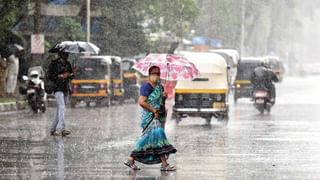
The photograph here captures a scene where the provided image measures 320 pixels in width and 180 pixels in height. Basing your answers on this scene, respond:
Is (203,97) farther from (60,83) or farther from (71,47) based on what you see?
(60,83)

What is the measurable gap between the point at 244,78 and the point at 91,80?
383 inches

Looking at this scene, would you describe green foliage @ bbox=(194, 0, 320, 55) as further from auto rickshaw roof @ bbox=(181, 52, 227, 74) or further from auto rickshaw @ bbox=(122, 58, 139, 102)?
auto rickshaw roof @ bbox=(181, 52, 227, 74)

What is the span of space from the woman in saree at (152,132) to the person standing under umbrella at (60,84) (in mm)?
6308

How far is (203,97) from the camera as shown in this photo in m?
25.5

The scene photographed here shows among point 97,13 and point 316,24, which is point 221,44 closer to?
point 97,13

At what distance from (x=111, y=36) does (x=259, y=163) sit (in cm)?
3315

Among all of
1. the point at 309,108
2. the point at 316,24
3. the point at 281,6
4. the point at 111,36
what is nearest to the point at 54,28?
the point at 111,36

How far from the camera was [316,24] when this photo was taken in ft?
513

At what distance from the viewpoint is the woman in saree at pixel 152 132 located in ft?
45.1

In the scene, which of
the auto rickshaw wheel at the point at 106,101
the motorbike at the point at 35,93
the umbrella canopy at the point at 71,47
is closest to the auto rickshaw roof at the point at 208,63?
the umbrella canopy at the point at 71,47

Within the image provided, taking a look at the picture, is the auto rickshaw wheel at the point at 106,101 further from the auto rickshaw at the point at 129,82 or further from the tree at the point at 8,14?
the tree at the point at 8,14

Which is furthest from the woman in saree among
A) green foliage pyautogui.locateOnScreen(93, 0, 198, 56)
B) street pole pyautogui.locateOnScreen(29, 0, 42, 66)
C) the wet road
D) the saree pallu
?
green foliage pyautogui.locateOnScreen(93, 0, 198, 56)

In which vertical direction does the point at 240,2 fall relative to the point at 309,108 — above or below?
above

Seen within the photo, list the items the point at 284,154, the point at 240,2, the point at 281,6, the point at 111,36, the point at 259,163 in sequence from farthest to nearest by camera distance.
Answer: the point at 281,6
the point at 240,2
the point at 111,36
the point at 284,154
the point at 259,163
